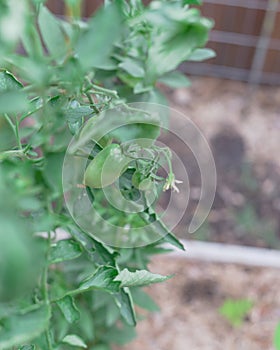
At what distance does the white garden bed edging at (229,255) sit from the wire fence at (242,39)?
792mm

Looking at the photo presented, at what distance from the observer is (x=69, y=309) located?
0.67 metres

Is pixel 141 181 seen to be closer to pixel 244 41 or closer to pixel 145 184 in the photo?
pixel 145 184

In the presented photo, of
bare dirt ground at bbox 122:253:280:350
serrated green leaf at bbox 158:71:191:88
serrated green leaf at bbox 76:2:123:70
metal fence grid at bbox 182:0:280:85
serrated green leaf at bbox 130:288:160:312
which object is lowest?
bare dirt ground at bbox 122:253:280:350

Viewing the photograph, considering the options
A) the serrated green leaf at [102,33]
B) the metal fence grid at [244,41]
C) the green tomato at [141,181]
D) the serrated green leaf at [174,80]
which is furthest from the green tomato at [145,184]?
the metal fence grid at [244,41]

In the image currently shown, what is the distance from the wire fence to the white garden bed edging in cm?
79

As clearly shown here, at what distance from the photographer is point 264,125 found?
2.10 m

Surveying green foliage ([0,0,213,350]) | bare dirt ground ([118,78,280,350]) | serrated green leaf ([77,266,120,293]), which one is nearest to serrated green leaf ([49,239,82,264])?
green foliage ([0,0,213,350])

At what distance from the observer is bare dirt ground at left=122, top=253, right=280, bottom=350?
151 cm

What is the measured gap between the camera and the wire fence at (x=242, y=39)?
2.04 m

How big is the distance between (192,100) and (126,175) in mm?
1573

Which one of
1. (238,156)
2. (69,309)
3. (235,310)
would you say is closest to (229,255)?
(235,310)

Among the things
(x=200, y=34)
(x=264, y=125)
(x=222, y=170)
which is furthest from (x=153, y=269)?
(x=200, y=34)

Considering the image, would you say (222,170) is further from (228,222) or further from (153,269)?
(153,269)

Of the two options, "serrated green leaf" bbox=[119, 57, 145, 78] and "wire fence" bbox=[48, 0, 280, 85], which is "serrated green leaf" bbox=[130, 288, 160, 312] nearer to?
"serrated green leaf" bbox=[119, 57, 145, 78]
